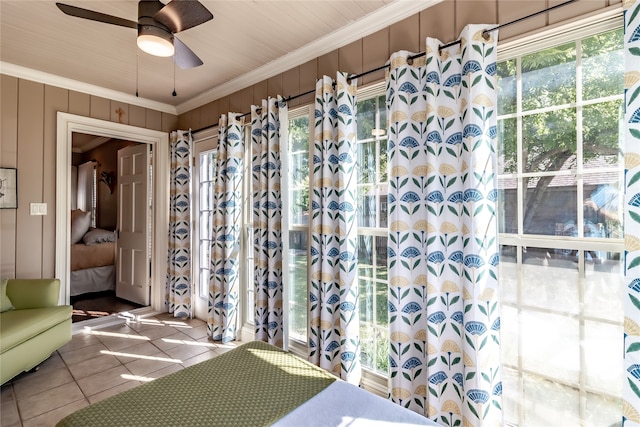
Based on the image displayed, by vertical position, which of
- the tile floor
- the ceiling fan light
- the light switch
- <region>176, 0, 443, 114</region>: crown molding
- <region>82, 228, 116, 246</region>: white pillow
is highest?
<region>176, 0, 443, 114</region>: crown molding

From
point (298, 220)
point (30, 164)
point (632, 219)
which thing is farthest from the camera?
point (30, 164)

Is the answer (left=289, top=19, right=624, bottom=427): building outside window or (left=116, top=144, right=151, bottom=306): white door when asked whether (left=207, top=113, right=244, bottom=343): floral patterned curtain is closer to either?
(left=116, top=144, right=151, bottom=306): white door

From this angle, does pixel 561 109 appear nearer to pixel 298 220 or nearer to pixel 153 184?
pixel 298 220

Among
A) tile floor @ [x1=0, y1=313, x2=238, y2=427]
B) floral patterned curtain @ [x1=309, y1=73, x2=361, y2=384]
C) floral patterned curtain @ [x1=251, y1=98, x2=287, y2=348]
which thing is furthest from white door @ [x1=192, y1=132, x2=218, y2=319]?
floral patterned curtain @ [x1=309, y1=73, x2=361, y2=384]

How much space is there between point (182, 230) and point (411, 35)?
3.25 meters

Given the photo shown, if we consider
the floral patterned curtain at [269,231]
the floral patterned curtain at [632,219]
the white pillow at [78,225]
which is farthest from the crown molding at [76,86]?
the floral patterned curtain at [632,219]

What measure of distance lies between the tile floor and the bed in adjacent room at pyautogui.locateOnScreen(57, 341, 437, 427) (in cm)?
136

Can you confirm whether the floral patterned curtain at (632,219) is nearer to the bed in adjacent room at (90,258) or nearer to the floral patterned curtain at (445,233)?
the floral patterned curtain at (445,233)

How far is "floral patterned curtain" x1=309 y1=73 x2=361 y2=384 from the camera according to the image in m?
2.21

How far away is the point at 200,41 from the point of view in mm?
2512

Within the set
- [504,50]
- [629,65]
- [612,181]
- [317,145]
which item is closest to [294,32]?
[317,145]

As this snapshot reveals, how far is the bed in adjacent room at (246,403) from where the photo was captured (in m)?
1.10

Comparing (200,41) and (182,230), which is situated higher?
(200,41)

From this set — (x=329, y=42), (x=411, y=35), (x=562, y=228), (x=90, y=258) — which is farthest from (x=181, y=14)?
(x=90, y=258)
